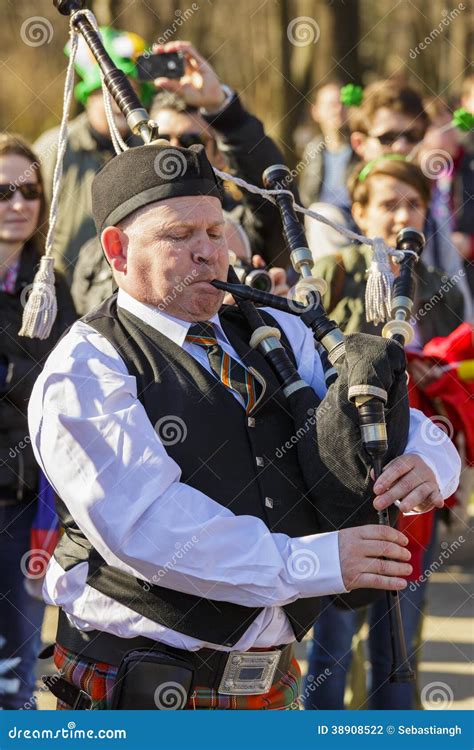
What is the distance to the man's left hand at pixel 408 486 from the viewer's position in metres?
2.48

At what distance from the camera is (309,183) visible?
7.32 meters

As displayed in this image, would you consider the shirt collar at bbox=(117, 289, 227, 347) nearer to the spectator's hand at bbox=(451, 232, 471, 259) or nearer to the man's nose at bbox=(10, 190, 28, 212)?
the man's nose at bbox=(10, 190, 28, 212)

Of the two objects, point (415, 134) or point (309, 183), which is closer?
point (415, 134)

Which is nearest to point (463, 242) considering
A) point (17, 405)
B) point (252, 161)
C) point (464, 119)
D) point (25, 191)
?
point (464, 119)

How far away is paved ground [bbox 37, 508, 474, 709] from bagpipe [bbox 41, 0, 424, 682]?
1.82 metres

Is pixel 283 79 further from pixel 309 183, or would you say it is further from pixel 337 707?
pixel 337 707

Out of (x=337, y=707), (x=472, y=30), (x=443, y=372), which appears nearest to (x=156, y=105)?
(x=443, y=372)

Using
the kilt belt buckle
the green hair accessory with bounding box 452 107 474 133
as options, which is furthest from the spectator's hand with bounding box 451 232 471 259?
the kilt belt buckle

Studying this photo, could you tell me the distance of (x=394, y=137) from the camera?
5652 millimetres

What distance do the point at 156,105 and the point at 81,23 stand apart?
129 centimetres

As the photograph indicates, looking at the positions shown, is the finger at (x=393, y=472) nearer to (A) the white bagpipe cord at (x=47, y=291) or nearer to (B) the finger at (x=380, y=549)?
(B) the finger at (x=380, y=549)

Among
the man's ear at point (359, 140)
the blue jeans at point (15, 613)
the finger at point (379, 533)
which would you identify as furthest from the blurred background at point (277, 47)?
the finger at point (379, 533)

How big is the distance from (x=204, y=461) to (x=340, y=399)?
310 millimetres

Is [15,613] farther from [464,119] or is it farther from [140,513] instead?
[464,119]
